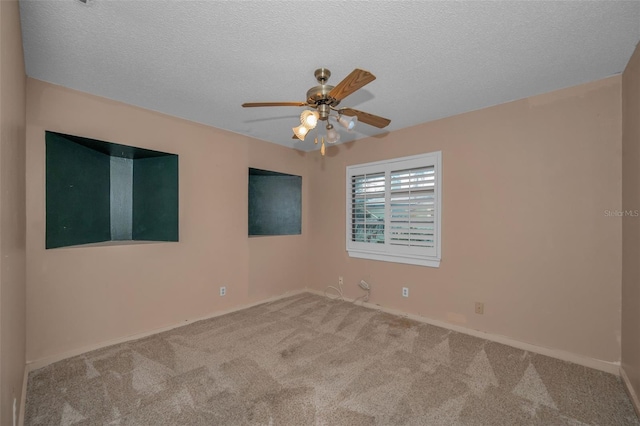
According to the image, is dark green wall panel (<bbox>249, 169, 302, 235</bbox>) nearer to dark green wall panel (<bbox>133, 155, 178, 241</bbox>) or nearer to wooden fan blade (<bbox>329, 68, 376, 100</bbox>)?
dark green wall panel (<bbox>133, 155, 178, 241</bbox>)

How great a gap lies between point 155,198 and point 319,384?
256 centimetres

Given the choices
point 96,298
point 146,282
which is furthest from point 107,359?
point 146,282

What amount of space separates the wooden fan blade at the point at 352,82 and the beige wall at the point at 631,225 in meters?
1.84

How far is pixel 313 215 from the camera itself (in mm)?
4512

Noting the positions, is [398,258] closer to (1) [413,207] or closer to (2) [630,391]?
(1) [413,207]

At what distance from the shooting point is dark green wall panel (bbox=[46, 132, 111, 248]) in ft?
7.61

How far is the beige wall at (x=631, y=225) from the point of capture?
6.03 feet

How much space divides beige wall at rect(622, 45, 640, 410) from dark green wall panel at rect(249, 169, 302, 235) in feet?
11.6

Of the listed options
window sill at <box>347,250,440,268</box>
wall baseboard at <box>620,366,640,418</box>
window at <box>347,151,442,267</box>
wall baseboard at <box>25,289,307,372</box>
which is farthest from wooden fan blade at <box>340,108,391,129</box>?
wall baseboard at <box>25,289,307,372</box>

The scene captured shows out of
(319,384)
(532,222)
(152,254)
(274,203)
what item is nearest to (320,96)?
(319,384)

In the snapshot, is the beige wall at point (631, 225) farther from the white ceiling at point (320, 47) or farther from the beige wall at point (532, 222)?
the white ceiling at point (320, 47)

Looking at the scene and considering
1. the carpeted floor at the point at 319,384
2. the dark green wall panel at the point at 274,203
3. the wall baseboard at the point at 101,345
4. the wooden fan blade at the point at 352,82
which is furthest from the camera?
the dark green wall panel at the point at 274,203

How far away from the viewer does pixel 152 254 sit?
2889 mm

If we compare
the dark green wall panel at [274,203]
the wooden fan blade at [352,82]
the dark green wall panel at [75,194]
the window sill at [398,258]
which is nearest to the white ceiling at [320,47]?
the wooden fan blade at [352,82]
